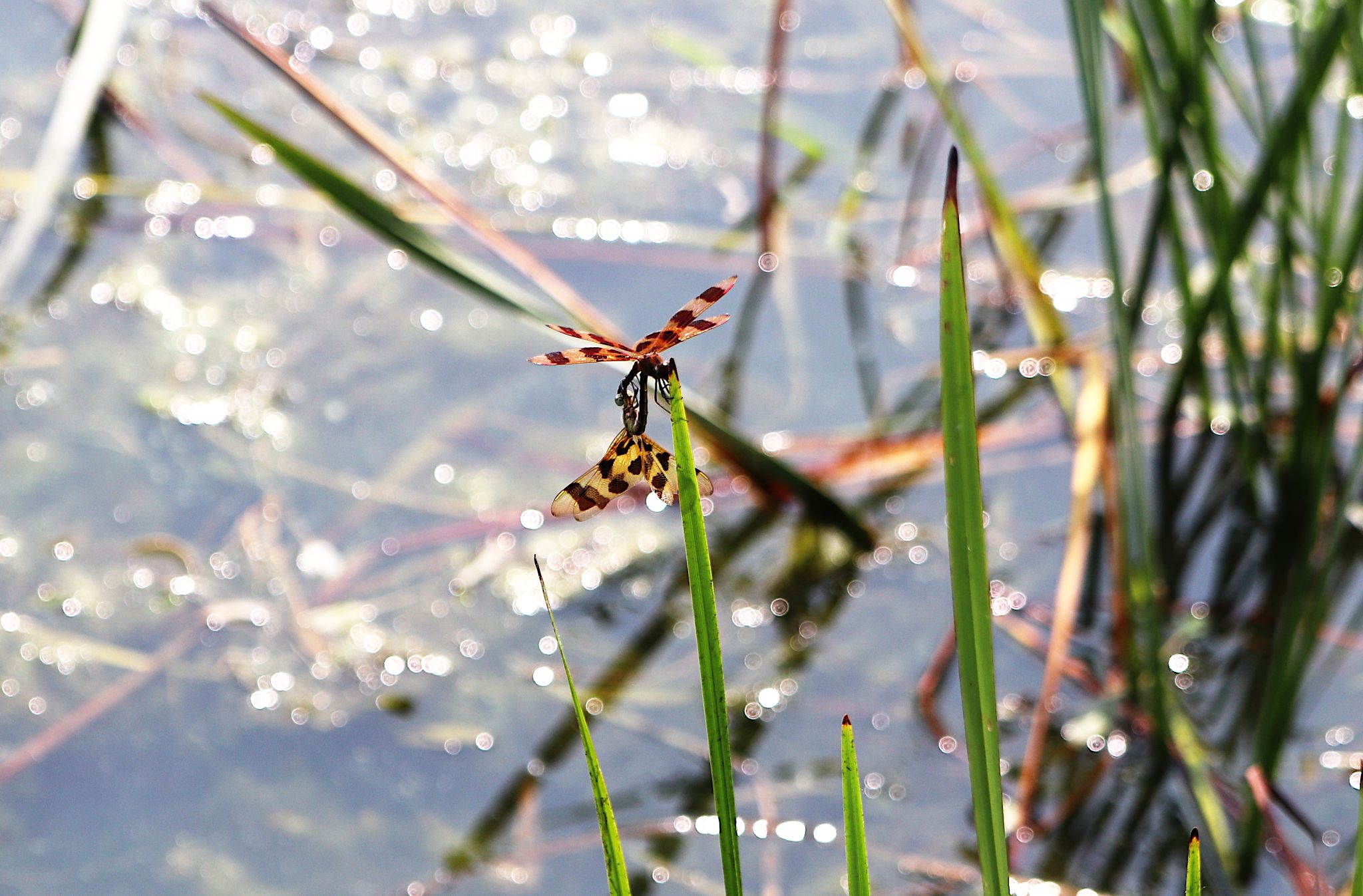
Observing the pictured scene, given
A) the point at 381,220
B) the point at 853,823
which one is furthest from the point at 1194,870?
the point at 381,220

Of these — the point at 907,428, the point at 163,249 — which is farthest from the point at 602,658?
the point at 163,249

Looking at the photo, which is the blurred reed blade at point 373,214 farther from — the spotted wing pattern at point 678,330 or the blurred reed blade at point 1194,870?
the blurred reed blade at point 1194,870

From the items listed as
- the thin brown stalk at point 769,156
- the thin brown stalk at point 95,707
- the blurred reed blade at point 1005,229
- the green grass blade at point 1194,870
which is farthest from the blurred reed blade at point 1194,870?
the thin brown stalk at point 769,156

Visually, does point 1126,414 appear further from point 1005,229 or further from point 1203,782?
point 1005,229

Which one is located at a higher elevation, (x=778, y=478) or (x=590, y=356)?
(x=778, y=478)

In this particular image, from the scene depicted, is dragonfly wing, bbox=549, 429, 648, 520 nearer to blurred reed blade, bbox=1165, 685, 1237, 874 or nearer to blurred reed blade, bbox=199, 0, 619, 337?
blurred reed blade, bbox=199, 0, 619, 337

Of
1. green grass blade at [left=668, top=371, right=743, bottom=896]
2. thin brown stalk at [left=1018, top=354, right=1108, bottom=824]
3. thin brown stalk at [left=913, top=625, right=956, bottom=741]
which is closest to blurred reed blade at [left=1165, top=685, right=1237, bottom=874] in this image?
thin brown stalk at [left=1018, top=354, right=1108, bottom=824]
